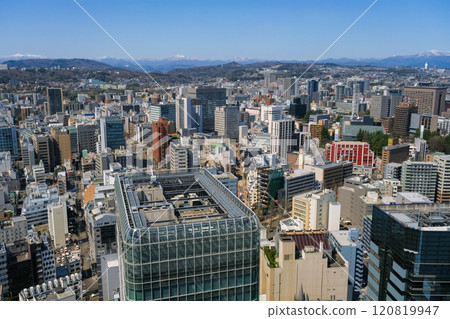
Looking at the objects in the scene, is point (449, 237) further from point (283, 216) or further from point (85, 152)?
point (85, 152)

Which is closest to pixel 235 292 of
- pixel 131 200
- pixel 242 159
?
pixel 131 200

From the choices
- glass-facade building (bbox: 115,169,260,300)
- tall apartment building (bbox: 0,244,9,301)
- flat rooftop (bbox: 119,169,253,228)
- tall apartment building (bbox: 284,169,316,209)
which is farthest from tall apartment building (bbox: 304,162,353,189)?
glass-facade building (bbox: 115,169,260,300)

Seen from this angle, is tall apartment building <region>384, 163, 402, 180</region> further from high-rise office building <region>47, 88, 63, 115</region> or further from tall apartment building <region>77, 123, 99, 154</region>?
high-rise office building <region>47, 88, 63, 115</region>

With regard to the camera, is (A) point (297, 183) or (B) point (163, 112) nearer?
→ (A) point (297, 183)

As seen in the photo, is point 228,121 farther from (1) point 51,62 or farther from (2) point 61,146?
(1) point 51,62

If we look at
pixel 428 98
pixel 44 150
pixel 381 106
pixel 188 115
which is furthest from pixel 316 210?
pixel 381 106

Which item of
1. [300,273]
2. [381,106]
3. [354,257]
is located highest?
[381,106]

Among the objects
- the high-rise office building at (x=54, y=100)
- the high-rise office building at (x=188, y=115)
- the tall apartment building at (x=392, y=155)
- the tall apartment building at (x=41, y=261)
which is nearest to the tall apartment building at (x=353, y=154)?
the tall apartment building at (x=392, y=155)

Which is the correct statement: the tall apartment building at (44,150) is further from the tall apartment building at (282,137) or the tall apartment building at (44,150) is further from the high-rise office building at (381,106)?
the high-rise office building at (381,106)
